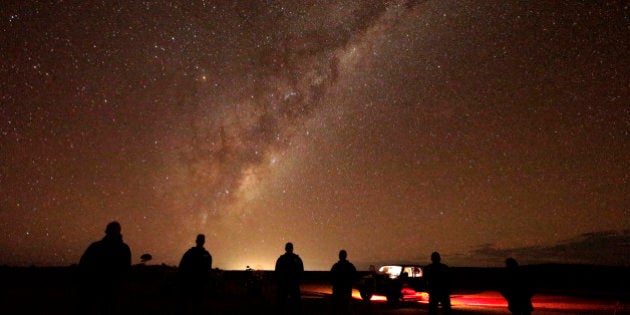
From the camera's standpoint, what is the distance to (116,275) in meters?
6.42

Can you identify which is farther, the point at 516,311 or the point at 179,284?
the point at 179,284

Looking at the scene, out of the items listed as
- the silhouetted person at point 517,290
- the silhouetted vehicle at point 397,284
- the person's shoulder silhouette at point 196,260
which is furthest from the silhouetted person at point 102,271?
the silhouetted vehicle at point 397,284

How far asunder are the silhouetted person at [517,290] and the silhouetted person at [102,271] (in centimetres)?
648

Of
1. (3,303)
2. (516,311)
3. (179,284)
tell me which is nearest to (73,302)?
(3,303)

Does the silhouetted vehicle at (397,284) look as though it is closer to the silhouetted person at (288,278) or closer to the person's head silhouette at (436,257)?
the person's head silhouette at (436,257)

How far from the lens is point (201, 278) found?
7.80 meters

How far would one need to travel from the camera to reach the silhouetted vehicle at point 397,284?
1588 cm

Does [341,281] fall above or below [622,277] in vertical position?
above

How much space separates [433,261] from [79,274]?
6541 mm

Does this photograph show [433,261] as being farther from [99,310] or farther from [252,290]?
[252,290]

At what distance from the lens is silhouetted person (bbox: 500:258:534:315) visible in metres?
7.09

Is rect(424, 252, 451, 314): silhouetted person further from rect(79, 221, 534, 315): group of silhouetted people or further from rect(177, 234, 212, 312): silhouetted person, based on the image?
rect(177, 234, 212, 312): silhouetted person

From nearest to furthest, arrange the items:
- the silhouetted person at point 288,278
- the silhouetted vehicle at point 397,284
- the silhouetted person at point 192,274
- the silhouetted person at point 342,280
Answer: the silhouetted person at point 192,274 → the silhouetted person at point 288,278 → the silhouetted person at point 342,280 → the silhouetted vehicle at point 397,284

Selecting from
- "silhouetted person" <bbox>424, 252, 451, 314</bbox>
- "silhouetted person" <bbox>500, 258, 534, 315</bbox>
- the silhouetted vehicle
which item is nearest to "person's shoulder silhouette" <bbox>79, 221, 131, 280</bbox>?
"silhouetted person" <bbox>424, 252, 451, 314</bbox>
